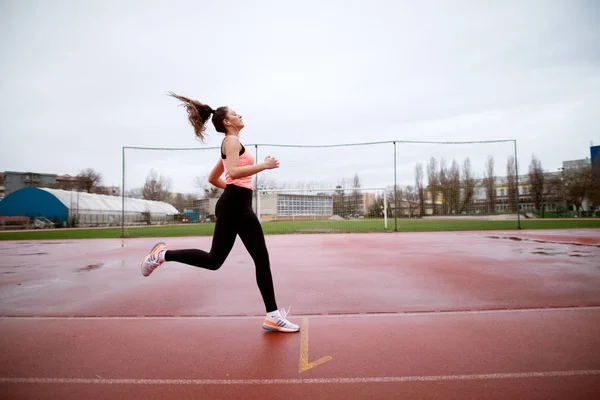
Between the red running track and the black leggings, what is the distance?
0.53m

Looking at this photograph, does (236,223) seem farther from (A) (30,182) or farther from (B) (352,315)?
(A) (30,182)

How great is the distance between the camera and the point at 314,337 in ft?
8.65

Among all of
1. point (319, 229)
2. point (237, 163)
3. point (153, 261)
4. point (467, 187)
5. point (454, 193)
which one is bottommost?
point (319, 229)

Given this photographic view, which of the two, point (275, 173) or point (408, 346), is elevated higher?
point (275, 173)

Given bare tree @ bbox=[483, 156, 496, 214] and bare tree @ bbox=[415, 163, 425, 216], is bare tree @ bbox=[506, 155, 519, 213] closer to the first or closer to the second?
bare tree @ bbox=[483, 156, 496, 214]

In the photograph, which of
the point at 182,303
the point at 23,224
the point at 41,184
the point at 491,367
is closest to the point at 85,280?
the point at 182,303

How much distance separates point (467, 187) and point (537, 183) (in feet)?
91.0

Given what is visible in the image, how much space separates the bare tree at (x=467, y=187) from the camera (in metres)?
28.7

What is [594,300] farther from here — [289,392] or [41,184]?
[41,184]

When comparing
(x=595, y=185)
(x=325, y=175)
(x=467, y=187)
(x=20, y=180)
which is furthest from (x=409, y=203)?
(x=20, y=180)

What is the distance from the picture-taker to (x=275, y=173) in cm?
1806

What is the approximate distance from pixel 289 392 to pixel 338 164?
16525mm

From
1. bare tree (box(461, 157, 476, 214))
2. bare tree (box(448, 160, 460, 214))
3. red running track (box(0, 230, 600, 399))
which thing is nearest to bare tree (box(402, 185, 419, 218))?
bare tree (box(448, 160, 460, 214))

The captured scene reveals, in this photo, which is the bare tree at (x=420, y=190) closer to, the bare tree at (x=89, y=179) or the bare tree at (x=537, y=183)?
the bare tree at (x=537, y=183)
